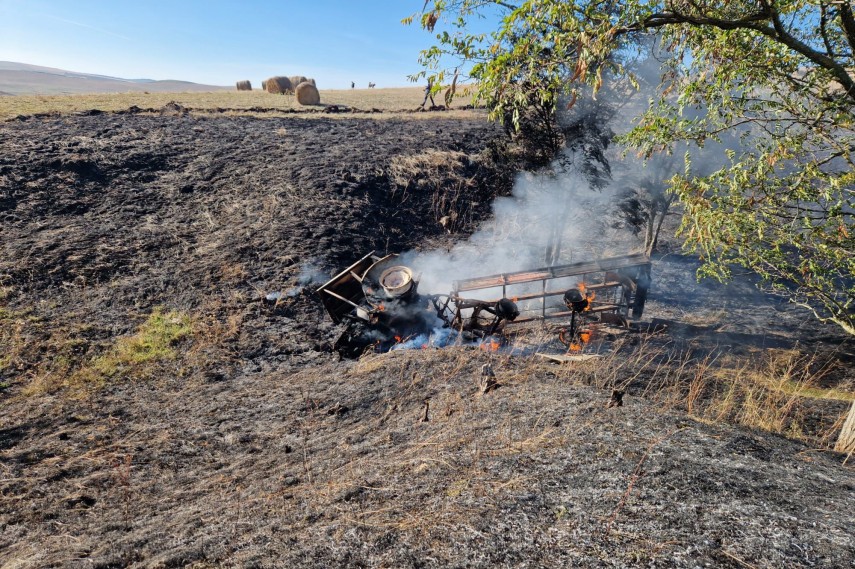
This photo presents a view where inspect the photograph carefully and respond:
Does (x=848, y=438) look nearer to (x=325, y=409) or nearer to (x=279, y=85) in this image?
(x=325, y=409)

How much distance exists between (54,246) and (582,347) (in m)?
14.8

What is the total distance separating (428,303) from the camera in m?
10.4

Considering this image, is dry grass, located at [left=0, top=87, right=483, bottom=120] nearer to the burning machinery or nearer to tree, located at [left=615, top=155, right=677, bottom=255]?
tree, located at [left=615, top=155, right=677, bottom=255]

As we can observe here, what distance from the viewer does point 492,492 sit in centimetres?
399

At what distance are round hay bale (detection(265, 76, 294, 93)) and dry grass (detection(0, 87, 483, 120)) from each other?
0.79 meters

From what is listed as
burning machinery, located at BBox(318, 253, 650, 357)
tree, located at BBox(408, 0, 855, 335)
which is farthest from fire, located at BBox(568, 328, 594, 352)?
tree, located at BBox(408, 0, 855, 335)

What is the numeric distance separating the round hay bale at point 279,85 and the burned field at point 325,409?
22297mm

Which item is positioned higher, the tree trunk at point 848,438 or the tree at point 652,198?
the tree at point 652,198

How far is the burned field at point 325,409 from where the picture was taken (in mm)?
3607

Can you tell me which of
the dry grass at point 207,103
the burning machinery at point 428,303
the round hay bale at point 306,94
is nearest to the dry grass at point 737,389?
the burning machinery at point 428,303

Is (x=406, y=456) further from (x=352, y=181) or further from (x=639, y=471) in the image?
(x=352, y=181)

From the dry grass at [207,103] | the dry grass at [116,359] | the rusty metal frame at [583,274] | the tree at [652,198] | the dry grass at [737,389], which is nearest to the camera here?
the dry grass at [737,389]

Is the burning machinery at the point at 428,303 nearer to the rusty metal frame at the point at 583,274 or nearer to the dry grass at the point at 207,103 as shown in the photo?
the rusty metal frame at the point at 583,274

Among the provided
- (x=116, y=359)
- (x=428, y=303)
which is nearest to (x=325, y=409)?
(x=428, y=303)
